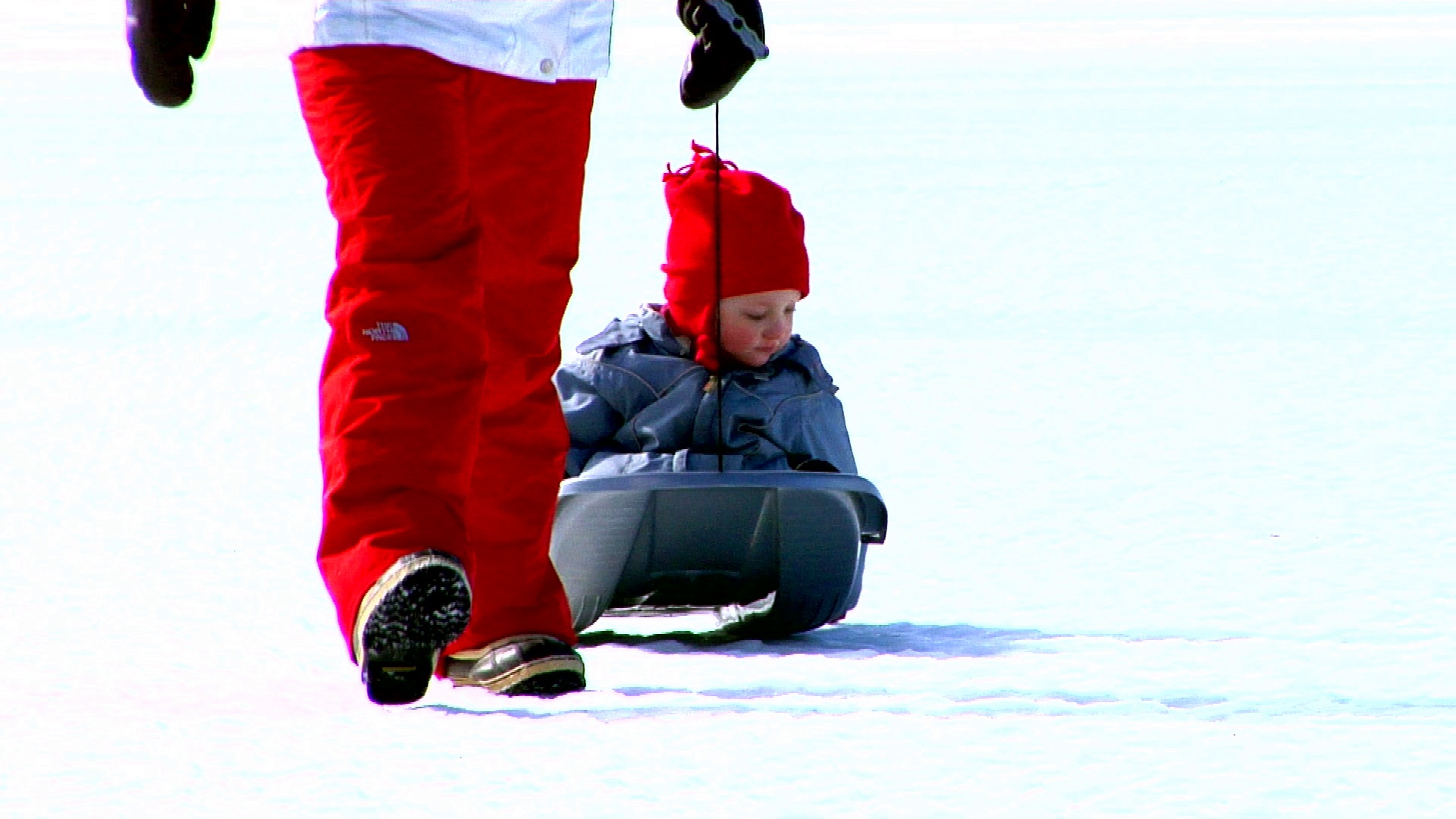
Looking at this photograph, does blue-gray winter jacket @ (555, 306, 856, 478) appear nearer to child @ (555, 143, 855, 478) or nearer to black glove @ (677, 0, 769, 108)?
child @ (555, 143, 855, 478)

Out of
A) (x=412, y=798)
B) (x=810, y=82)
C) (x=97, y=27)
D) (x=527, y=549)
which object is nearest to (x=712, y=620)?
(x=527, y=549)

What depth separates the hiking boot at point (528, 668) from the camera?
248cm

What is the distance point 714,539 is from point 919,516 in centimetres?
83

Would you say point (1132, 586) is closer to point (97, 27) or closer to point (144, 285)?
point (144, 285)

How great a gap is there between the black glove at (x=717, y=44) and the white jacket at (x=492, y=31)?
0.35ft

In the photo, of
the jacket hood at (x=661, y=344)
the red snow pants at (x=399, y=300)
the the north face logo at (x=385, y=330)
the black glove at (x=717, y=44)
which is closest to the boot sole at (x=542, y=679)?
the red snow pants at (x=399, y=300)

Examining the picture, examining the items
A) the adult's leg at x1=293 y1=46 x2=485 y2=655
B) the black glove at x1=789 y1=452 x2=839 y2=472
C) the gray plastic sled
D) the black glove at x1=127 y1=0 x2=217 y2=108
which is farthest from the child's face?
the black glove at x1=127 y1=0 x2=217 y2=108

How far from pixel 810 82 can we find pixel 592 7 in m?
11.4

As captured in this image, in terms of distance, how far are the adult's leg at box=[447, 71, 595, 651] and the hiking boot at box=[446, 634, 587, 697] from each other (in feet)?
0.13

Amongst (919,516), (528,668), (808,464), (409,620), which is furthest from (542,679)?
(919,516)

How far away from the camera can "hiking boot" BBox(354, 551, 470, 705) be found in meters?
2.18

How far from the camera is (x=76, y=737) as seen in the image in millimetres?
2297

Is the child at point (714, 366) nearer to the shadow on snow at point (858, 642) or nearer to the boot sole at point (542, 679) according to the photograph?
the shadow on snow at point (858, 642)

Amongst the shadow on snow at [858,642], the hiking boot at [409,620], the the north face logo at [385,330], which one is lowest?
the shadow on snow at [858,642]
